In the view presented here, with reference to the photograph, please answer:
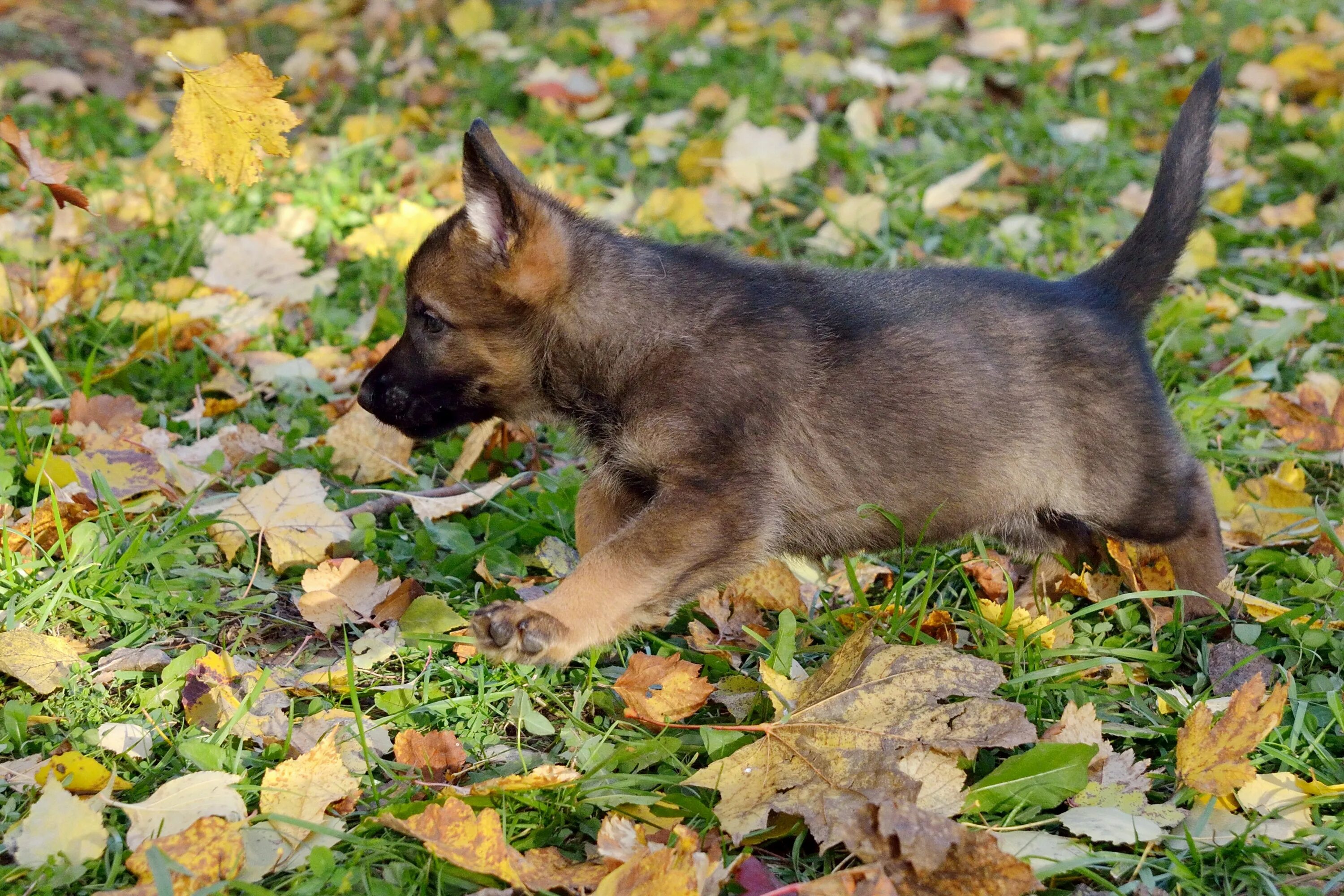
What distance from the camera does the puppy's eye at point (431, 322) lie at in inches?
127

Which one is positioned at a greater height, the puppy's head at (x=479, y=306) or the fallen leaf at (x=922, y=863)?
the puppy's head at (x=479, y=306)

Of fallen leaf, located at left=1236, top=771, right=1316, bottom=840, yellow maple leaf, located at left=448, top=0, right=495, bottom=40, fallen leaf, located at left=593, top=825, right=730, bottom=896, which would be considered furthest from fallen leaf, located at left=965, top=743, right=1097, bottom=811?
yellow maple leaf, located at left=448, top=0, right=495, bottom=40

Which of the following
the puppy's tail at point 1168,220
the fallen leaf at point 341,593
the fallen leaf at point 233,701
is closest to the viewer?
the fallen leaf at point 233,701

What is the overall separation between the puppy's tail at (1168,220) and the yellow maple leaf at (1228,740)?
1278 mm

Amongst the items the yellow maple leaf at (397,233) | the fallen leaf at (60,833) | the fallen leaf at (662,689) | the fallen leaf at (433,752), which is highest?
the fallen leaf at (60,833)

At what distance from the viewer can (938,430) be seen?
3080 millimetres

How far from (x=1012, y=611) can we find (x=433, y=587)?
147cm

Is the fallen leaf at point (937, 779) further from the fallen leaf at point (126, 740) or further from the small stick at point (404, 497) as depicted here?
the small stick at point (404, 497)

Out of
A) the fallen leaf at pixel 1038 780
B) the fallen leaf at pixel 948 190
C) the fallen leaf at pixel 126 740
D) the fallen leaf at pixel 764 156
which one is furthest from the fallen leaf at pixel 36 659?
the fallen leaf at pixel 948 190

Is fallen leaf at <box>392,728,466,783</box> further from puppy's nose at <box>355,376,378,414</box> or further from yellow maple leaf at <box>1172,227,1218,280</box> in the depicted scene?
yellow maple leaf at <box>1172,227,1218,280</box>

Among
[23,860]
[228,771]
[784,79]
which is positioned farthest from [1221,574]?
[784,79]

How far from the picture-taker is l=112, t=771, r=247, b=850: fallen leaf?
86.5 inches

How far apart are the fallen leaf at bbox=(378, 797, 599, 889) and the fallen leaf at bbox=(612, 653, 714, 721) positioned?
0.53m

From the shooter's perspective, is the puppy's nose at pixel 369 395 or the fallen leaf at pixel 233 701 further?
the puppy's nose at pixel 369 395
